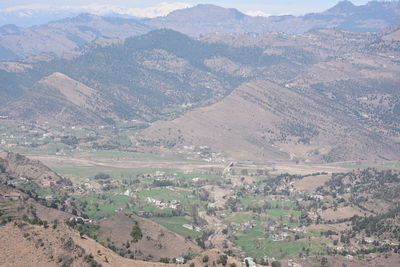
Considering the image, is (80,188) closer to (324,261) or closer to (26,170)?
(26,170)

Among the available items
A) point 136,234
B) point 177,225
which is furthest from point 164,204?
point 136,234

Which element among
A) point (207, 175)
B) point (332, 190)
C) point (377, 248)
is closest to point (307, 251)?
point (377, 248)

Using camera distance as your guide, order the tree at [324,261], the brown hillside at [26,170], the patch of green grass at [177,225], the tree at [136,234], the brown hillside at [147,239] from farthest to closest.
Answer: the brown hillside at [26,170] < the patch of green grass at [177,225] < the tree at [324,261] < the tree at [136,234] < the brown hillside at [147,239]

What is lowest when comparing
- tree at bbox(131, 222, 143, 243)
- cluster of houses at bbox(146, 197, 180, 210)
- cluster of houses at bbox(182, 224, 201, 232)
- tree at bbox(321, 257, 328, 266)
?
cluster of houses at bbox(146, 197, 180, 210)

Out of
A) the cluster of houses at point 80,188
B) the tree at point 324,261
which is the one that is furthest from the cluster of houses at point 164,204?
the tree at point 324,261

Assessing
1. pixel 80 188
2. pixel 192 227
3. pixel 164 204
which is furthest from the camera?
pixel 80 188

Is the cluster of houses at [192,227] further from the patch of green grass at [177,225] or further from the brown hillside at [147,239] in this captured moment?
the brown hillside at [147,239]

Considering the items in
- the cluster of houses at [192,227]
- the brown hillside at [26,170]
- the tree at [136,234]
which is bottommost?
the cluster of houses at [192,227]

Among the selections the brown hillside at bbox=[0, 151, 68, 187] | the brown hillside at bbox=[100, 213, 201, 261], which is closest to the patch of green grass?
the brown hillside at bbox=[100, 213, 201, 261]

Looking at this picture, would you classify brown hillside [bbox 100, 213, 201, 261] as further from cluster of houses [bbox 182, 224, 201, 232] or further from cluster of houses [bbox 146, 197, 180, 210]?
cluster of houses [bbox 146, 197, 180, 210]

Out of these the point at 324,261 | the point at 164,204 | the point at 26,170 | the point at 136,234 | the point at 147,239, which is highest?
the point at 136,234

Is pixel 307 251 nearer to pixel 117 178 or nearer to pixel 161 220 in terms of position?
pixel 161 220
